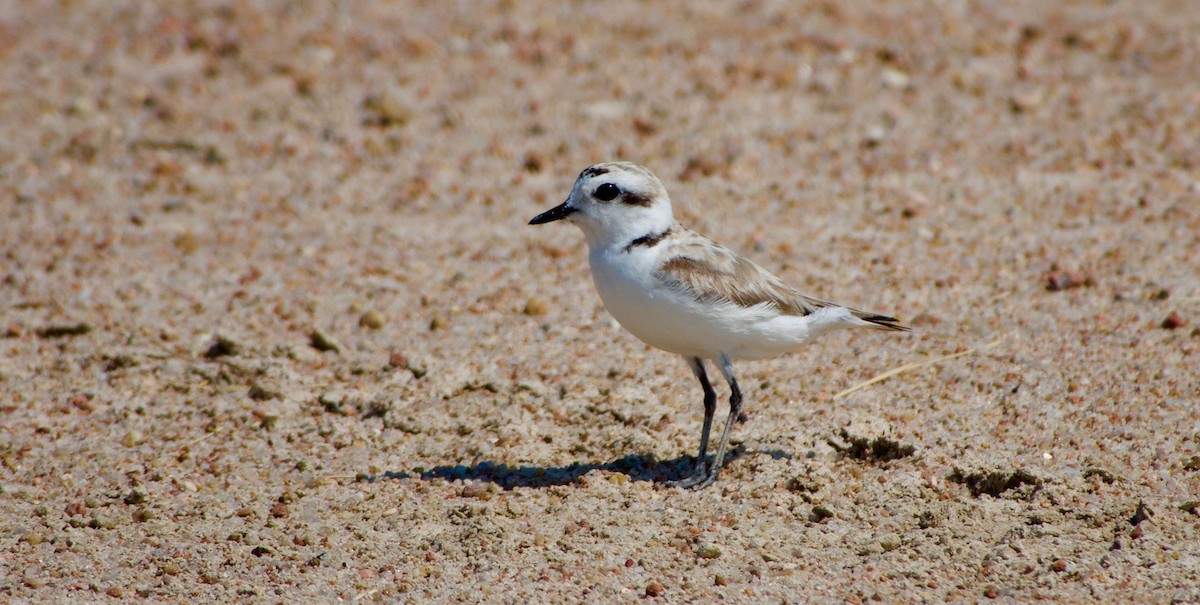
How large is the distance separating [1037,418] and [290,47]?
7.22 metres

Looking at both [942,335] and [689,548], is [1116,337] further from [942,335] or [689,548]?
[689,548]

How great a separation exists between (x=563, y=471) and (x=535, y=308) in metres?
1.72

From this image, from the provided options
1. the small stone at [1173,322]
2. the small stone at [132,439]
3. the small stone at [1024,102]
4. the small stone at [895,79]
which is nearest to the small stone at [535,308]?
the small stone at [132,439]

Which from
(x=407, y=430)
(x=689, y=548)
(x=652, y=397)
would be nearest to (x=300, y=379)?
(x=407, y=430)

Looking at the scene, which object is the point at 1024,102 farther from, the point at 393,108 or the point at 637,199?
the point at 637,199

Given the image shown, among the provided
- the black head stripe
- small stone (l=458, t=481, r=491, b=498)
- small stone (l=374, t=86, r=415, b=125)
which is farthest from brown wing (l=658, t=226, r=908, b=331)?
small stone (l=374, t=86, r=415, b=125)

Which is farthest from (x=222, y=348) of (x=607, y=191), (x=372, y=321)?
(x=607, y=191)

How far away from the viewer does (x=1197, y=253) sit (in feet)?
24.4

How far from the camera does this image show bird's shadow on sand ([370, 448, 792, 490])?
5.70 metres

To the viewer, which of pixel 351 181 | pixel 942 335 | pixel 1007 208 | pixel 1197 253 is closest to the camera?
pixel 942 335

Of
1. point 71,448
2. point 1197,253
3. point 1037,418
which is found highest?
point 1197,253

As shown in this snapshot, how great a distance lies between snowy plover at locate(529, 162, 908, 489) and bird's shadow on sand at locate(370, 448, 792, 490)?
0.15 meters

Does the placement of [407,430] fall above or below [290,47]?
below

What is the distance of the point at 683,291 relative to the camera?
17.5 ft
